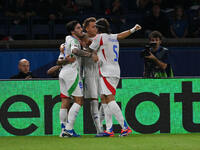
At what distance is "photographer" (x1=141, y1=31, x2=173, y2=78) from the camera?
8766 mm

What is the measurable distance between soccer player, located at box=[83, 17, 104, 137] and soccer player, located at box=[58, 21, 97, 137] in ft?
0.57

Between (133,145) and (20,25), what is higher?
(20,25)

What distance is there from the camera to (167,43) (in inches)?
427

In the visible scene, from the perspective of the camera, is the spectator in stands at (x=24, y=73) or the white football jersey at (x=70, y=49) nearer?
the white football jersey at (x=70, y=49)

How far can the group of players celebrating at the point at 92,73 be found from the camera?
766 centimetres

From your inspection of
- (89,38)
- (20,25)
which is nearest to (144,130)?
(89,38)

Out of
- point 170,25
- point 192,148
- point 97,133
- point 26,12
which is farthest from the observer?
point 26,12

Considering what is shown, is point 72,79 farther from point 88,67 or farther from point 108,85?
point 108,85

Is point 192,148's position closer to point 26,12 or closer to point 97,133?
point 97,133

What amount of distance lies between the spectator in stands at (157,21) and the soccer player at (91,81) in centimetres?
399

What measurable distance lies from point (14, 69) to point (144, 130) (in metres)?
3.35

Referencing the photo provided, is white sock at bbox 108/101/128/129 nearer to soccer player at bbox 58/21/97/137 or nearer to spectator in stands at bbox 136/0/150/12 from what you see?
soccer player at bbox 58/21/97/137

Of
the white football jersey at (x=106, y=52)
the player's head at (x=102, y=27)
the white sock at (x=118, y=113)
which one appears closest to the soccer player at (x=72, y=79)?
the white football jersey at (x=106, y=52)

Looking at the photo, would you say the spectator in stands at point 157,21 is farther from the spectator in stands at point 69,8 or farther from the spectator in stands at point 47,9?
the spectator in stands at point 47,9
